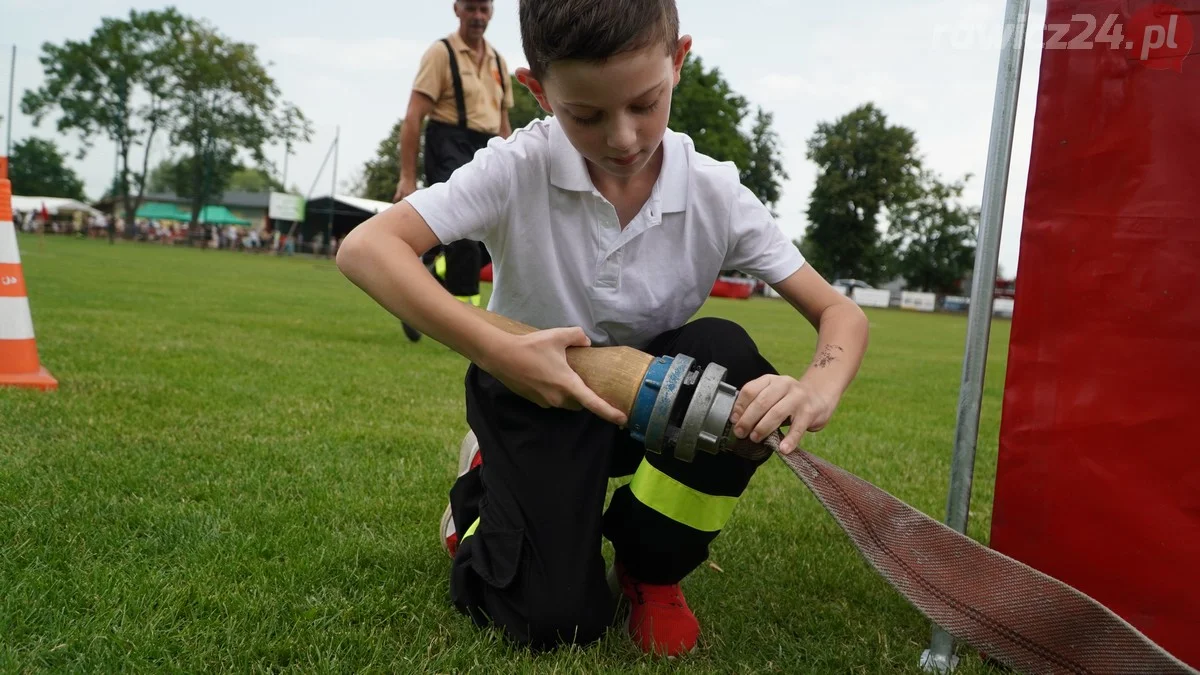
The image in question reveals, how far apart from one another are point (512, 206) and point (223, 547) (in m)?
1.11

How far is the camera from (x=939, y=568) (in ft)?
4.84

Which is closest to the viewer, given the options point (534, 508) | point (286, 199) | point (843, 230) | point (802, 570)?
point (534, 508)

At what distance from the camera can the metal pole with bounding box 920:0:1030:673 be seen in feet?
5.75

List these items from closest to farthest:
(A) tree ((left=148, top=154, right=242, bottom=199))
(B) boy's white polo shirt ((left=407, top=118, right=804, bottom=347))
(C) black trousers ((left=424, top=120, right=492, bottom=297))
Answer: (B) boy's white polo shirt ((left=407, top=118, right=804, bottom=347)) < (C) black trousers ((left=424, top=120, right=492, bottom=297)) < (A) tree ((left=148, top=154, right=242, bottom=199))

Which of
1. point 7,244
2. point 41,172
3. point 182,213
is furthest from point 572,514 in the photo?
point 41,172

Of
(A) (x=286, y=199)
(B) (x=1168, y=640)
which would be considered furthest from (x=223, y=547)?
(A) (x=286, y=199)

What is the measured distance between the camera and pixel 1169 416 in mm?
1721

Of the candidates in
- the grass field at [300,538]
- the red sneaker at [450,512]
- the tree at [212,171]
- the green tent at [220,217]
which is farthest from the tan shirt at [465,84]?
the green tent at [220,217]

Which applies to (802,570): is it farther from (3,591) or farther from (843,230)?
(843,230)

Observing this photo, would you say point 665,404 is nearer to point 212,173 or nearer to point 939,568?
point 939,568

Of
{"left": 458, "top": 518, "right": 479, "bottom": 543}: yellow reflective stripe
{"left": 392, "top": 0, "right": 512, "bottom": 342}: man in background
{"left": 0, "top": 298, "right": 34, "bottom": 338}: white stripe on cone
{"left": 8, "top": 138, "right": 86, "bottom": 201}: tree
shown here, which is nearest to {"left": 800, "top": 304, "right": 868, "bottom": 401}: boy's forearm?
{"left": 458, "top": 518, "right": 479, "bottom": 543}: yellow reflective stripe

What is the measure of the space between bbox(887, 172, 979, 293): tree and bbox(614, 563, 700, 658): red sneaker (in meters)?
59.5

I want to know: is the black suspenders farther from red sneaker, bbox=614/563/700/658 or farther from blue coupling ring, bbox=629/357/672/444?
blue coupling ring, bbox=629/357/672/444

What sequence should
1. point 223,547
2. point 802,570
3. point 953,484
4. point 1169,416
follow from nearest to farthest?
point 1169,416 → point 953,484 → point 223,547 → point 802,570
